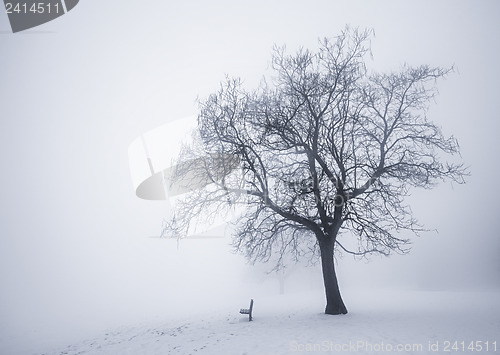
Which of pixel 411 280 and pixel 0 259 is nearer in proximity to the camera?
pixel 411 280

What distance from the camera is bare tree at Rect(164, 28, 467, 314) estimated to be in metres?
11.2

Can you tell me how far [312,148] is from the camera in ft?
38.7

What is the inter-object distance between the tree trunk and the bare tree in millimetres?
44

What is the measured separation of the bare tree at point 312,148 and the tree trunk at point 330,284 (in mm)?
44

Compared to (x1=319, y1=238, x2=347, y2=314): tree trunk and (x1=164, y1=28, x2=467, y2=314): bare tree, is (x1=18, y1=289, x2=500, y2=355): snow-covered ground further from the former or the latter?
(x1=164, y1=28, x2=467, y2=314): bare tree

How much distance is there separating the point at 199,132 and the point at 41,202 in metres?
158

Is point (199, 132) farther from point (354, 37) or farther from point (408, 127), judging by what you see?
point (408, 127)

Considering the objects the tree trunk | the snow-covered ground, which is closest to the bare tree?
the tree trunk

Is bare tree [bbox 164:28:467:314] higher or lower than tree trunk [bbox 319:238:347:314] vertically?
higher

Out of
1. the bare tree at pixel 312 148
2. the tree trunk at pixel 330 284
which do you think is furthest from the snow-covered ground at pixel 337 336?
the bare tree at pixel 312 148

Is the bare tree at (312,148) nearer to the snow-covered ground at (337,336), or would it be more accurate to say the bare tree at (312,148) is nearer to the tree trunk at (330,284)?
the tree trunk at (330,284)

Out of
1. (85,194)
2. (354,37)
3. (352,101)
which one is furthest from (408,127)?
(85,194)

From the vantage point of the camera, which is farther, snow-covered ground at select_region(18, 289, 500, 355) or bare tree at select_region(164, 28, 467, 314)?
bare tree at select_region(164, 28, 467, 314)

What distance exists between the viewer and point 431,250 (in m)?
64.6
